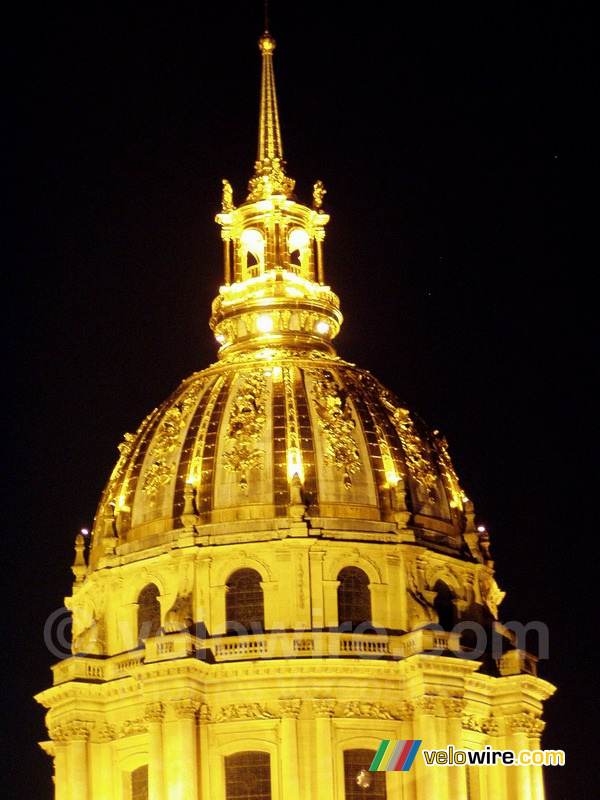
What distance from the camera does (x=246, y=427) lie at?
10181cm

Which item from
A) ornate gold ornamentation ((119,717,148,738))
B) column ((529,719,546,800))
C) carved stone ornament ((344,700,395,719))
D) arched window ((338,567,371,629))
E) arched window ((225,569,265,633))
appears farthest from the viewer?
column ((529,719,546,800))

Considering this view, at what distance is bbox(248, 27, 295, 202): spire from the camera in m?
110

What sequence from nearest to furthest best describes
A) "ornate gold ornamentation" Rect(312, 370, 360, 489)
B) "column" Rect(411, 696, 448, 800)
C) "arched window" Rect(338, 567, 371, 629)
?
"column" Rect(411, 696, 448, 800)
"arched window" Rect(338, 567, 371, 629)
"ornate gold ornamentation" Rect(312, 370, 360, 489)

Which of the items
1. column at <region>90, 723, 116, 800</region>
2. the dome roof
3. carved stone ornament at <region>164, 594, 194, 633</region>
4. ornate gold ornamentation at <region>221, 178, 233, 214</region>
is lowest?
column at <region>90, 723, 116, 800</region>

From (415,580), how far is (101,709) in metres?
12.6

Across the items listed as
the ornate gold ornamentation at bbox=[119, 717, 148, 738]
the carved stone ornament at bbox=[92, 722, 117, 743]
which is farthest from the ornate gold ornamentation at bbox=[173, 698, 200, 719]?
the carved stone ornament at bbox=[92, 722, 117, 743]

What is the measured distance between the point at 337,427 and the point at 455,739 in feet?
43.1

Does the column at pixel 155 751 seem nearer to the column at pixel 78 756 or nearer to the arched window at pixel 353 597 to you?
the column at pixel 78 756

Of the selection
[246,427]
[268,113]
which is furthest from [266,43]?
[246,427]

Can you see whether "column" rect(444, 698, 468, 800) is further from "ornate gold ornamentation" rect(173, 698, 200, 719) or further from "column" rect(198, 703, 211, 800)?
"ornate gold ornamentation" rect(173, 698, 200, 719)

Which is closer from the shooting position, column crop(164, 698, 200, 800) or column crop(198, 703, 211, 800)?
A: column crop(164, 698, 200, 800)

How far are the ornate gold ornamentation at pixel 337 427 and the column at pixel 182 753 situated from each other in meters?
11.3

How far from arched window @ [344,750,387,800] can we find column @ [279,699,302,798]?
2.05 meters

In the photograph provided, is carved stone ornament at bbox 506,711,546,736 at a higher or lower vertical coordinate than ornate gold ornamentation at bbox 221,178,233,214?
lower
